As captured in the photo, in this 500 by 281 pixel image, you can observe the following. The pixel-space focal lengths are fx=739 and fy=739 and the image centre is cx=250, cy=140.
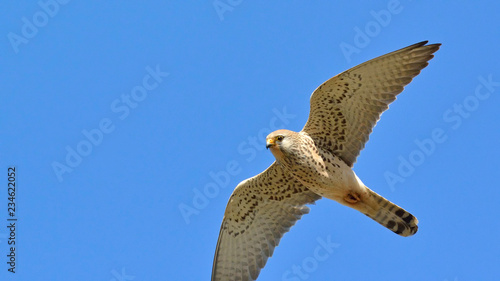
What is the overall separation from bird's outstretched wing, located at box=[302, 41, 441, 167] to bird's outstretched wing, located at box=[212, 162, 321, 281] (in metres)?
0.97

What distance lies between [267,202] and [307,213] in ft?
2.16

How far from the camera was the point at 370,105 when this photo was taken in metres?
10.9

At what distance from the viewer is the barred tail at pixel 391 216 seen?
10.7 metres

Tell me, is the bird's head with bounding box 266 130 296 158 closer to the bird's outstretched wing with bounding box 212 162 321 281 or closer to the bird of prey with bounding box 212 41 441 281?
the bird of prey with bounding box 212 41 441 281

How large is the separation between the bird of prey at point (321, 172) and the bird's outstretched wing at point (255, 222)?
0.05ft

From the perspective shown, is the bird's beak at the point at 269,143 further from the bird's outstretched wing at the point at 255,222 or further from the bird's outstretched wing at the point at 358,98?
the bird's outstretched wing at the point at 255,222

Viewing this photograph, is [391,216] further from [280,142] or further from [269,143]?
[269,143]

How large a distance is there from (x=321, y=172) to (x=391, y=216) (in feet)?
3.93

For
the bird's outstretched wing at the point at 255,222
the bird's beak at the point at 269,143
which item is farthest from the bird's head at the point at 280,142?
the bird's outstretched wing at the point at 255,222

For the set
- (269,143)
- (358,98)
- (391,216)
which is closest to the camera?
(269,143)

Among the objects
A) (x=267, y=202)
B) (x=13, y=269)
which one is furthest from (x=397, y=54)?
(x=13, y=269)

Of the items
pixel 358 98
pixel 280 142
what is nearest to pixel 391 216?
pixel 358 98

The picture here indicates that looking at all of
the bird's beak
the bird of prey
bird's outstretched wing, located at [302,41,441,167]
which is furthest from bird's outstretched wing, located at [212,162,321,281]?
the bird's beak

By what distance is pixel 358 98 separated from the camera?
10.9 m
